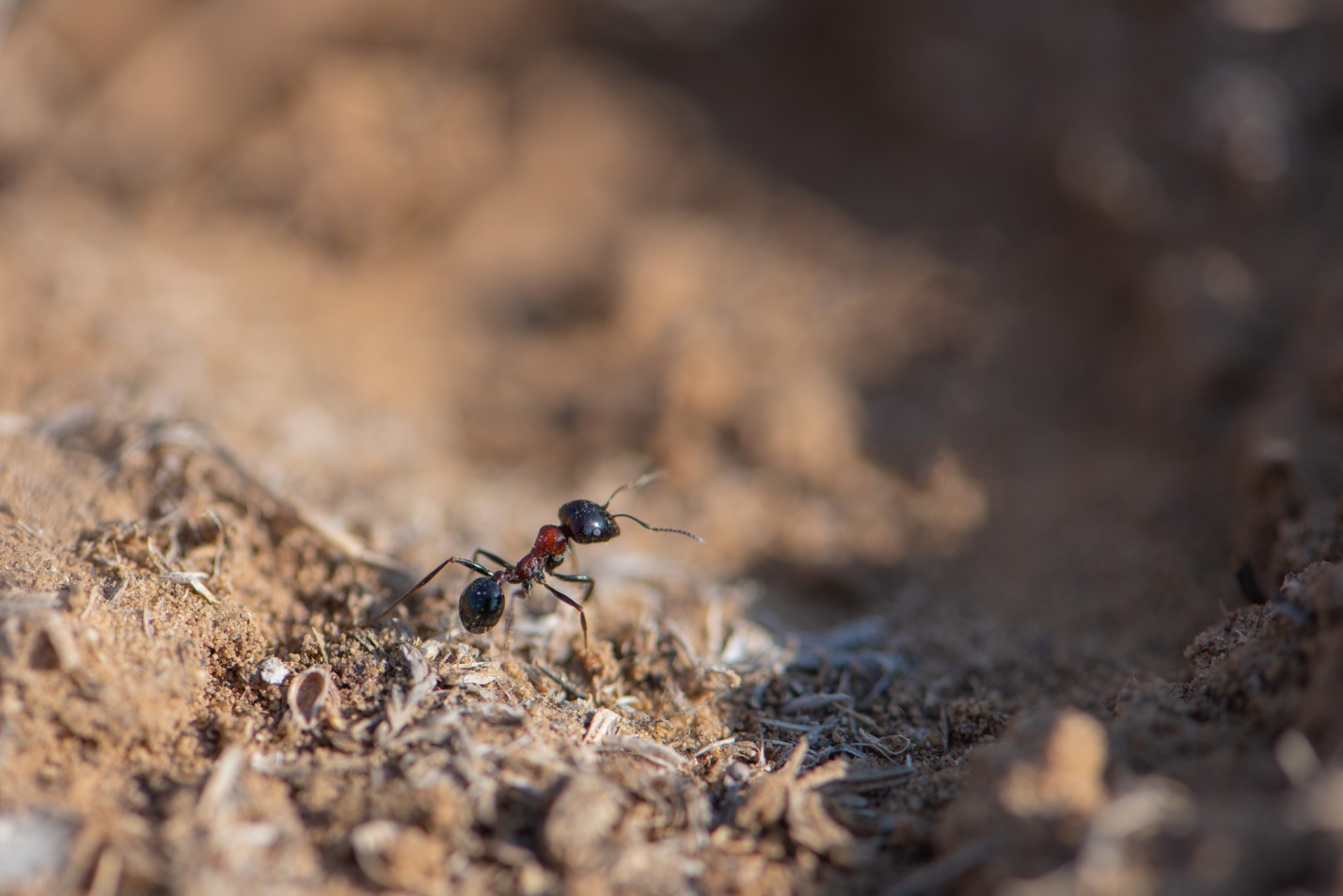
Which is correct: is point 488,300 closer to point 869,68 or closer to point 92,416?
point 92,416

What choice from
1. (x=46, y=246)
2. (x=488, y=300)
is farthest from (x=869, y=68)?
(x=46, y=246)

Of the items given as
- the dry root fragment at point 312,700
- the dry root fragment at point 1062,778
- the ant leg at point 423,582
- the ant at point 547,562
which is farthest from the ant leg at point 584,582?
the dry root fragment at point 1062,778

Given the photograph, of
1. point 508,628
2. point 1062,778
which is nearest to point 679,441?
point 508,628

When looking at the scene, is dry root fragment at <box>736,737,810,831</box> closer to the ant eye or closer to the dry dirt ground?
the dry dirt ground

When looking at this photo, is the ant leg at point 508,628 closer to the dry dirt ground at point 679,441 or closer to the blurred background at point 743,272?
the dry dirt ground at point 679,441

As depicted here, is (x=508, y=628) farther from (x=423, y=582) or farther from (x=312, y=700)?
(x=312, y=700)

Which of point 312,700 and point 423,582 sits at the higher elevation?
point 423,582
